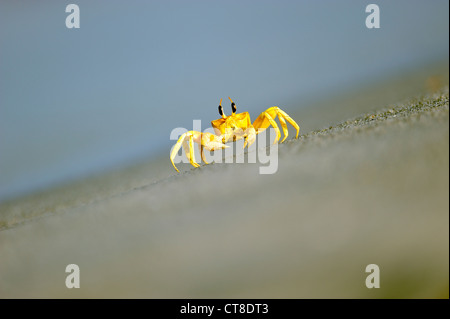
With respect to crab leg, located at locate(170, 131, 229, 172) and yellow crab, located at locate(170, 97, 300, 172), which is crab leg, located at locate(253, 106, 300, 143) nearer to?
yellow crab, located at locate(170, 97, 300, 172)

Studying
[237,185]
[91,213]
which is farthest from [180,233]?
[91,213]

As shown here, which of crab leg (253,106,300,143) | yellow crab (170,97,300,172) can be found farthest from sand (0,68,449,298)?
crab leg (253,106,300,143)

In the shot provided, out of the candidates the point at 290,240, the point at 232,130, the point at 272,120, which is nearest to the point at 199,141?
the point at 232,130

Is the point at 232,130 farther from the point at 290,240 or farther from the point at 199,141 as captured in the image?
the point at 290,240

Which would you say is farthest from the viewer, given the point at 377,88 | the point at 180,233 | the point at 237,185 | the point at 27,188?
the point at 377,88

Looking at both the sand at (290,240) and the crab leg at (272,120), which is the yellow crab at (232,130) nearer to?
the crab leg at (272,120)
